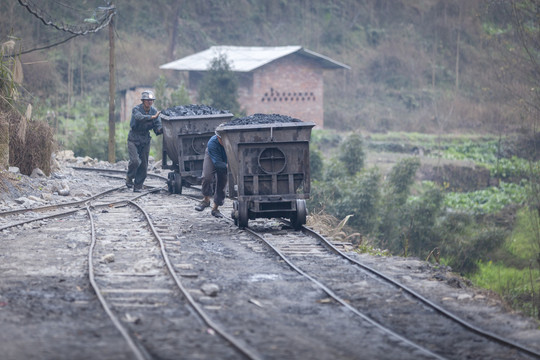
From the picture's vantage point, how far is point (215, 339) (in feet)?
21.5

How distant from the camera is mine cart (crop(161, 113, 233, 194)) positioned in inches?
651

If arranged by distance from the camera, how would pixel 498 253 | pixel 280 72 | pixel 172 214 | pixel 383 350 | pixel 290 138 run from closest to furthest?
pixel 383 350 < pixel 290 138 < pixel 172 214 < pixel 498 253 < pixel 280 72

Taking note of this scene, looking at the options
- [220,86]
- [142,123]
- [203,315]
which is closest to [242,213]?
[203,315]

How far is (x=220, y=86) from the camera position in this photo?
36250mm

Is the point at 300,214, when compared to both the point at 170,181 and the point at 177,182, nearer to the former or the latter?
the point at 177,182

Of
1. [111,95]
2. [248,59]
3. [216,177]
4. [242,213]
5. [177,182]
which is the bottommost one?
[242,213]

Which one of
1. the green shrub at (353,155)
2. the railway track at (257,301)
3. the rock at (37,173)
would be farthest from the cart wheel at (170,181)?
the green shrub at (353,155)

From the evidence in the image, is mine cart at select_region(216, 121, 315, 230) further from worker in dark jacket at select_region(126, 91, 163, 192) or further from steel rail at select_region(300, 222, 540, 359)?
worker in dark jacket at select_region(126, 91, 163, 192)

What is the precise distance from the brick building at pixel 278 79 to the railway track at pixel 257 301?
2953 centimetres

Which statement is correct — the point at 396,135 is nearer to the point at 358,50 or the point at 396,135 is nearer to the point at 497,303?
the point at 358,50

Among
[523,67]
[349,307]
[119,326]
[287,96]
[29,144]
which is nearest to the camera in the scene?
[119,326]

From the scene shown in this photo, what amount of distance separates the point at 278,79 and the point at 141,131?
86.1ft

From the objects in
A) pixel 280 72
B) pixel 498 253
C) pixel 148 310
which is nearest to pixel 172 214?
pixel 148 310

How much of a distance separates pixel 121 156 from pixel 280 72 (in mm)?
14919
